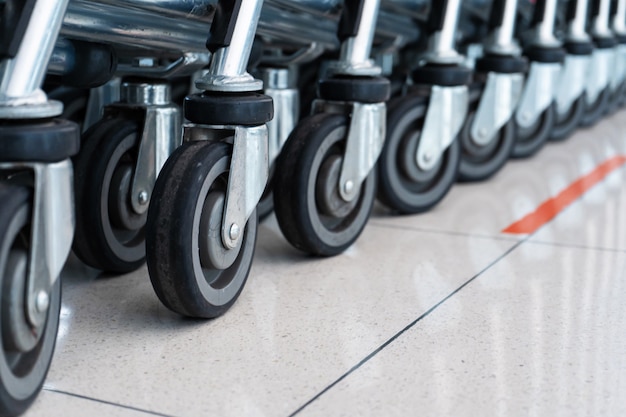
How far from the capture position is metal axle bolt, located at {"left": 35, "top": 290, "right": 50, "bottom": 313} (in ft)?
4.09

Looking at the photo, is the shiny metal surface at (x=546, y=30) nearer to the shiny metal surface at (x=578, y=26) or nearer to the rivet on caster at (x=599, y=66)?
the shiny metal surface at (x=578, y=26)

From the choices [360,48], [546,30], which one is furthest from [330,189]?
[546,30]

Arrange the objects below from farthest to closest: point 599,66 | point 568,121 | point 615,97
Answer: point 615,97 < point 599,66 < point 568,121

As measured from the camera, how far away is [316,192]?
6.59 feet

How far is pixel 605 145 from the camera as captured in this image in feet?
11.9

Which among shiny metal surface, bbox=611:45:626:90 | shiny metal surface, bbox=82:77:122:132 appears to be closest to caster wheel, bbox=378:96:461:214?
shiny metal surface, bbox=82:77:122:132

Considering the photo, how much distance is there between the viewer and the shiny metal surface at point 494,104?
2.79 meters

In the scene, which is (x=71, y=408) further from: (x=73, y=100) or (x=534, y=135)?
(x=534, y=135)

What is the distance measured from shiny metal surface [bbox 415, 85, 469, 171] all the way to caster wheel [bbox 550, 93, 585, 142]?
1251 mm

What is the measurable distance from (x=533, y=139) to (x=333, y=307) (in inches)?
68.7

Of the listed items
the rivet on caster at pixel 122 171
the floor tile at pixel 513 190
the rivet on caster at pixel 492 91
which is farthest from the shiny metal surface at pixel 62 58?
the rivet on caster at pixel 492 91

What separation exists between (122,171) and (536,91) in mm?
1689

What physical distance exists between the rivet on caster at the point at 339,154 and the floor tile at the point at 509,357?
319 millimetres

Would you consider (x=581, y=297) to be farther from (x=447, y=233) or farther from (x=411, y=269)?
(x=447, y=233)
